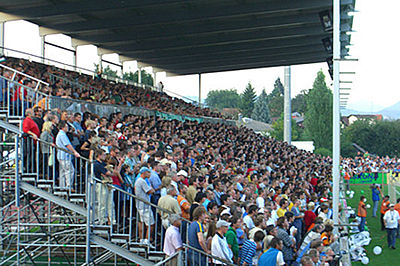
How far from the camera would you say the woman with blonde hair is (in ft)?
33.8

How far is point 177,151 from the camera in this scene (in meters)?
13.6

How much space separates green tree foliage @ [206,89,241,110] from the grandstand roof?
102559mm

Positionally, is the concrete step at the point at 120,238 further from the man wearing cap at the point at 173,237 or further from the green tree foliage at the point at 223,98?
the green tree foliage at the point at 223,98

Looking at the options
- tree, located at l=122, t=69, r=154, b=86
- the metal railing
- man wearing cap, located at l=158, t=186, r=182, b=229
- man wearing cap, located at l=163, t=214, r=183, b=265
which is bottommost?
man wearing cap, located at l=163, t=214, r=183, b=265

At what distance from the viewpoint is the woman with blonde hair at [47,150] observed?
10.3 meters

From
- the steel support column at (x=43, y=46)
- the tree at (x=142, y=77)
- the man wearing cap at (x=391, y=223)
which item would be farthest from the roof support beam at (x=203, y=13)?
the tree at (x=142, y=77)

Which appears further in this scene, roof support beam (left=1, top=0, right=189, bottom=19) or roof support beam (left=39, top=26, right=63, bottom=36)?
roof support beam (left=39, top=26, right=63, bottom=36)

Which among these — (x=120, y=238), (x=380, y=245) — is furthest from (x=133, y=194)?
(x=380, y=245)

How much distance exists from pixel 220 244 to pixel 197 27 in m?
23.3

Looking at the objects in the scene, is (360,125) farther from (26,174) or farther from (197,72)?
(26,174)

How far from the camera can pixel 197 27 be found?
98.5ft

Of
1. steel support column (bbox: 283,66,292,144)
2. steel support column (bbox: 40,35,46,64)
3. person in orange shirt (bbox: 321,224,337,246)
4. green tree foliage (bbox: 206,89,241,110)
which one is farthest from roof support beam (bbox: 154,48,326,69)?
green tree foliage (bbox: 206,89,241,110)

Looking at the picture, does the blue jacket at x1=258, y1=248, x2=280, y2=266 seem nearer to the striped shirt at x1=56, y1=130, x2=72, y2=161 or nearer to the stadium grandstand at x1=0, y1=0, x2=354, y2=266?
the stadium grandstand at x1=0, y1=0, x2=354, y2=266

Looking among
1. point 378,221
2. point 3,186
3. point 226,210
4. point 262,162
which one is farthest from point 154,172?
point 378,221
